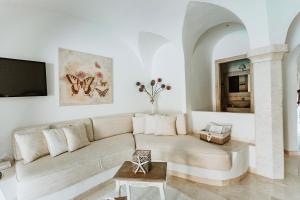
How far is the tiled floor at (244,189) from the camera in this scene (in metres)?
1.96

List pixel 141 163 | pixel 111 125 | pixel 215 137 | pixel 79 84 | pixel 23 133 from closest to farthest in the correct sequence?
pixel 141 163 → pixel 23 133 → pixel 215 137 → pixel 79 84 → pixel 111 125

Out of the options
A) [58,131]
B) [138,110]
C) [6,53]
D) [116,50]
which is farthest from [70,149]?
[116,50]

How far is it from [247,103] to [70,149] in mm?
3823

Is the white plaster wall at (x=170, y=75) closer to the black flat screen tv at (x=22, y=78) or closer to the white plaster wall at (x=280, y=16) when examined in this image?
the white plaster wall at (x=280, y=16)

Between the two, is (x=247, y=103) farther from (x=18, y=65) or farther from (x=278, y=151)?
(x=18, y=65)

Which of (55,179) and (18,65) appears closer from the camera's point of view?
(55,179)

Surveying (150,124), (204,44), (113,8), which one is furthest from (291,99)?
(113,8)

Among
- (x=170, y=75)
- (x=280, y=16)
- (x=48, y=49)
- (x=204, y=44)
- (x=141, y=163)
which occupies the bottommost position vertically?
(x=141, y=163)

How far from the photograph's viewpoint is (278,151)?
2326mm

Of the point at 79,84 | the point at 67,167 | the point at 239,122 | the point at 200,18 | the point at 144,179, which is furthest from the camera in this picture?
the point at 79,84

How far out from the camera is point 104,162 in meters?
2.37

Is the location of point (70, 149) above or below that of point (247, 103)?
below

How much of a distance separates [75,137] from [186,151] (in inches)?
66.3

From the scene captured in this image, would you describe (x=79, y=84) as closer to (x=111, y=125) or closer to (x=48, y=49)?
(x=48, y=49)
